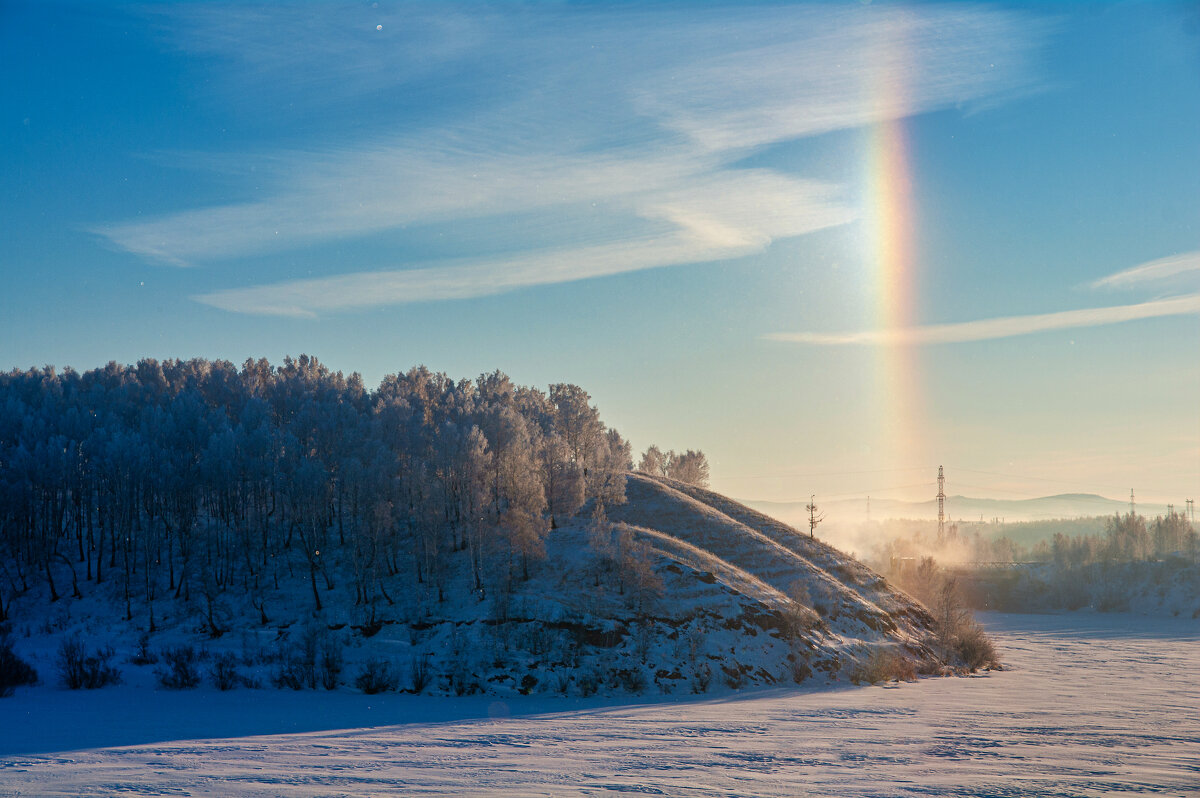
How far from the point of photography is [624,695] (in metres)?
52.9

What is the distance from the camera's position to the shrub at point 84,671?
171 ft

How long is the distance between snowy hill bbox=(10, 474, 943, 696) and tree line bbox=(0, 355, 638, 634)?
2.07 m

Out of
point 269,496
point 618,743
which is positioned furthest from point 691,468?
point 618,743

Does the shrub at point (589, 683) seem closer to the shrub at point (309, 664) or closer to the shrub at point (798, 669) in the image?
the shrub at point (798, 669)

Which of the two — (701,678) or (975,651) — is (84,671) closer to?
(701,678)

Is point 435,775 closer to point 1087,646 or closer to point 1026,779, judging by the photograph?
point 1026,779

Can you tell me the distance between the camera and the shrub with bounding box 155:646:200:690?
52.8m

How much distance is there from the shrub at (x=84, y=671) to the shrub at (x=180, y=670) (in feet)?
9.61

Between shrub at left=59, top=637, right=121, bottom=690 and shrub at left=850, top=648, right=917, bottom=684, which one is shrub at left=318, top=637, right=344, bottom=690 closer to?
shrub at left=59, top=637, right=121, bottom=690

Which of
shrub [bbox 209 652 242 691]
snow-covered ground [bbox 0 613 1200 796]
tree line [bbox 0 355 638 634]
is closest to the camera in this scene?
snow-covered ground [bbox 0 613 1200 796]

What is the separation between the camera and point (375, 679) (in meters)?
54.2

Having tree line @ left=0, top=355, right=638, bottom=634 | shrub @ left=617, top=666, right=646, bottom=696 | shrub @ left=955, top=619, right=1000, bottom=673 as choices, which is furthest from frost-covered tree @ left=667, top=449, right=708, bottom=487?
shrub @ left=617, top=666, right=646, bottom=696

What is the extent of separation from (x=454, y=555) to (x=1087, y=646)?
79.6 metres

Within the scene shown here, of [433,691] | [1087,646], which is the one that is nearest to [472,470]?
[433,691]
